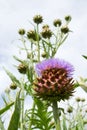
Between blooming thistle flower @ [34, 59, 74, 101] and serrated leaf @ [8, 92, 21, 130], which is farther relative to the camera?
blooming thistle flower @ [34, 59, 74, 101]

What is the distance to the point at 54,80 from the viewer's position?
202cm

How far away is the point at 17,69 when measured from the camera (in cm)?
401

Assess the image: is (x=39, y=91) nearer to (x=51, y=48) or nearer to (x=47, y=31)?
(x=51, y=48)

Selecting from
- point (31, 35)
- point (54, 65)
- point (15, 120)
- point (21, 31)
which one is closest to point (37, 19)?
point (21, 31)

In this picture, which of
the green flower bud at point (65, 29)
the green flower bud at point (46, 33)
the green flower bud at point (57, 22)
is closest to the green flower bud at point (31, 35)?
the green flower bud at point (46, 33)

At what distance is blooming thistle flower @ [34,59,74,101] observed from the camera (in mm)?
1862

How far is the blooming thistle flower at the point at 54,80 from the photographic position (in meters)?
1.86

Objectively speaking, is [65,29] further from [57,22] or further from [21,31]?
[21,31]

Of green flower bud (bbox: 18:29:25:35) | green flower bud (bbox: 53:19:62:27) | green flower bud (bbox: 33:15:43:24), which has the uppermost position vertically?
green flower bud (bbox: 33:15:43:24)

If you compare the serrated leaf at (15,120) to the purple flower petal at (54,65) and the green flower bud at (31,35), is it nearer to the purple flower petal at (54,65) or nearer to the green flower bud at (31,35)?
the purple flower petal at (54,65)

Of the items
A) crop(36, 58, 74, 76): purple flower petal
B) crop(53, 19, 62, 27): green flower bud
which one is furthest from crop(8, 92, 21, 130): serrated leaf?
crop(53, 19, 62, 27): green flower bud

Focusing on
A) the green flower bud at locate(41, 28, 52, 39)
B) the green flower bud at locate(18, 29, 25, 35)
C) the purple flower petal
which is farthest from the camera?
the green flower bud at locate(18, 29, 25, 35)

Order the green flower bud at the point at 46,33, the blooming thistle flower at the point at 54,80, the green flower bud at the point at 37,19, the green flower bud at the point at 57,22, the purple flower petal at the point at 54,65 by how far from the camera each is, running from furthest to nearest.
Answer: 1. the green flower bud at the point at 57,22
2. the green flower bud at the point at 37,19
3. the green flower bud at the point at 46,33
4. the purple flower petal at the point at 54,65
5. the blooming thistle flower at the point at 54,80

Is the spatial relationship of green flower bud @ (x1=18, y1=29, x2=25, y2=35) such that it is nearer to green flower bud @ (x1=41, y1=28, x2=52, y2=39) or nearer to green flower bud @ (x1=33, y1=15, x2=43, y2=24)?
green flower bud @ (x1=33, y1=15, x2=43, y2=24)
